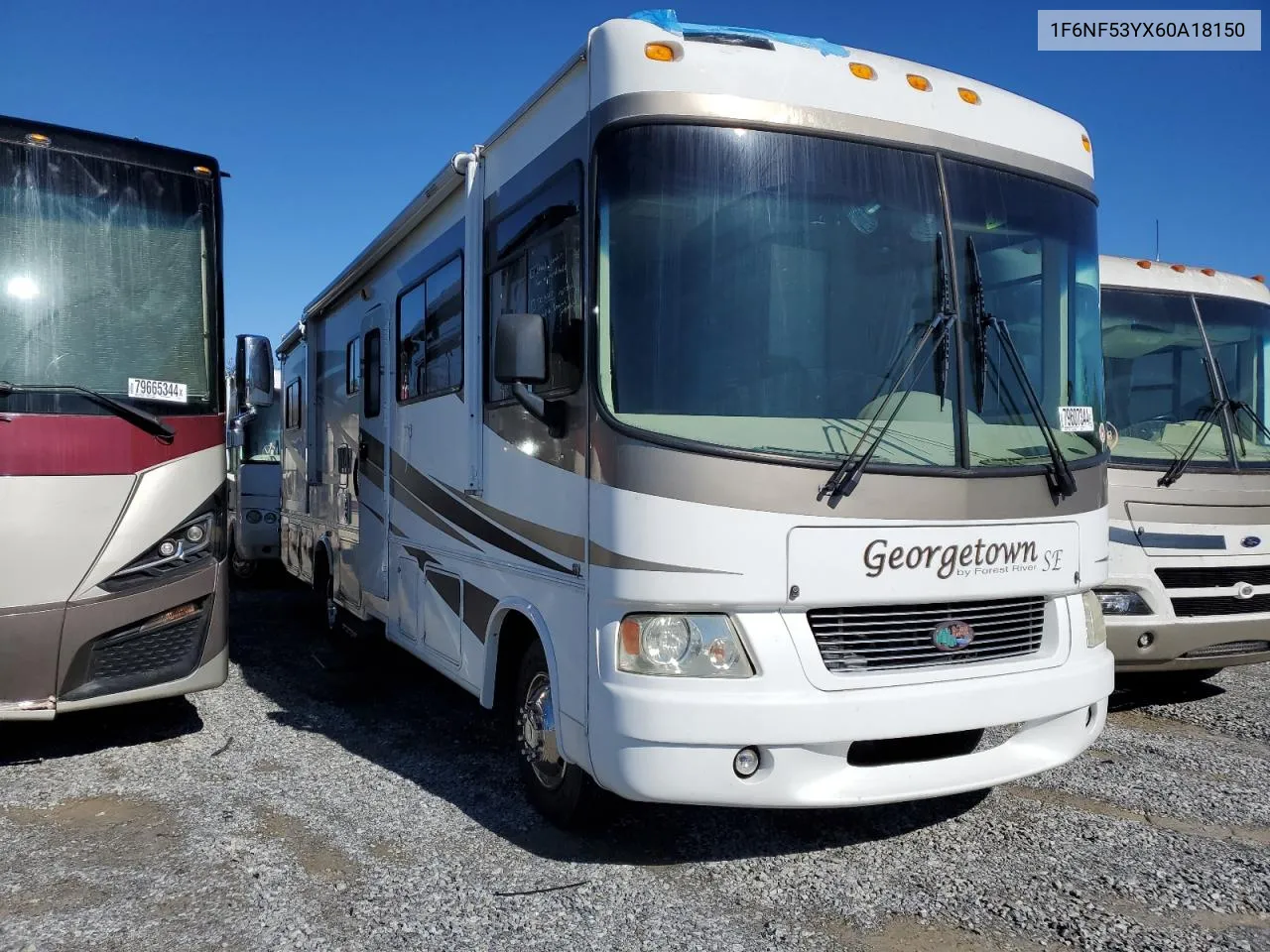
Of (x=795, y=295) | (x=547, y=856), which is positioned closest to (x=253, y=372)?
(x=547, y=856)

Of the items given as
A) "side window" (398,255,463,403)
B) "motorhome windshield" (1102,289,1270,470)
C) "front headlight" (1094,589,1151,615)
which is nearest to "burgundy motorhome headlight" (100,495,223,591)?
"side window" (398,255,463,403)

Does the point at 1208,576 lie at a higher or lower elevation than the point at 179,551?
lower

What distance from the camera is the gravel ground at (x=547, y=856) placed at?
10.7 feet

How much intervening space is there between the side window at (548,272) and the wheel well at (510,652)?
3.19 feet

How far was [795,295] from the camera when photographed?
141 inches

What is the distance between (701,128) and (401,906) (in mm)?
2839

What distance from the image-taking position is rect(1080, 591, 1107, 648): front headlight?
398 cm

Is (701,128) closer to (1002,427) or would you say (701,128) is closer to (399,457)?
(1002,427)

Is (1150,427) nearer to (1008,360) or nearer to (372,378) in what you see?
(1008,360)

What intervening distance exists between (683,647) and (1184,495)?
3.66 metres

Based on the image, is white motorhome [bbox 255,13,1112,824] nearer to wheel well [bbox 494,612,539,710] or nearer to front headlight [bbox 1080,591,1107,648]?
front headlight [bbox 1080,591,1107,648]

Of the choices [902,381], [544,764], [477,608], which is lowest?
[544,764]

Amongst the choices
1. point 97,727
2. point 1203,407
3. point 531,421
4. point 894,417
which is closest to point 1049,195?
point 894,417

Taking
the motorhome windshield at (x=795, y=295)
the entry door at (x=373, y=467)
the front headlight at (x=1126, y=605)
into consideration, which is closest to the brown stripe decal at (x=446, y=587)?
the entry door at (x=373, y=467)
